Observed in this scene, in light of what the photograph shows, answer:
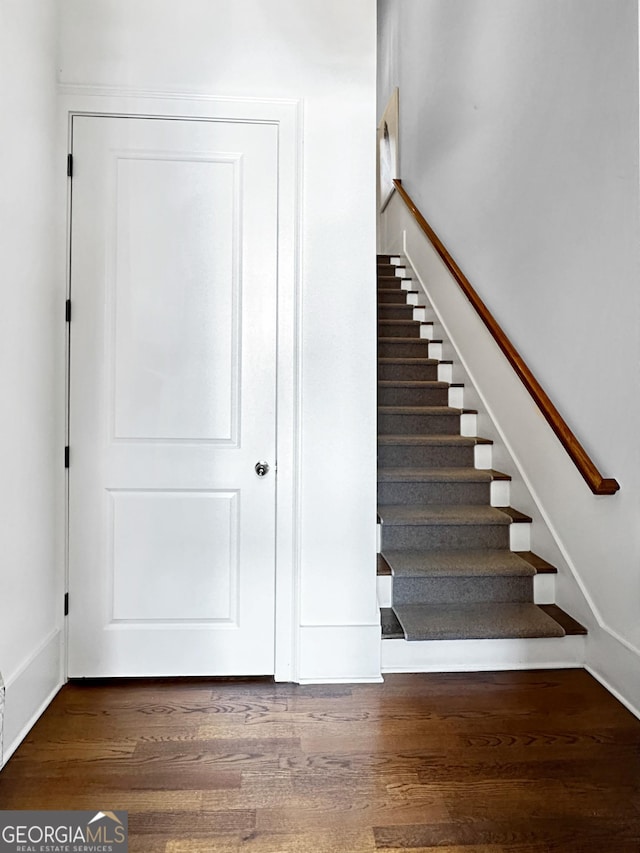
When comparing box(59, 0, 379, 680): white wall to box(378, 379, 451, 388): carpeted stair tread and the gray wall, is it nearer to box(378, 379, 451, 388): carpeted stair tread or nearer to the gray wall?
the gray wall

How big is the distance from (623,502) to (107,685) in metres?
2.09

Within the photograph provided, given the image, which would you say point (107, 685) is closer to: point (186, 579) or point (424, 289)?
point (186, 579)

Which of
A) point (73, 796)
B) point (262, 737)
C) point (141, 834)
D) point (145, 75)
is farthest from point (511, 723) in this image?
point (145, 75)

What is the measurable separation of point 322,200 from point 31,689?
2050 millimetres

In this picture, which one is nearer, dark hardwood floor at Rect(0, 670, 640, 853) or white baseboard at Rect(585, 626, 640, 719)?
dark hardwood floor at Rect(0, 670, 640, 853)

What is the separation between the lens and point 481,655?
7.45ft

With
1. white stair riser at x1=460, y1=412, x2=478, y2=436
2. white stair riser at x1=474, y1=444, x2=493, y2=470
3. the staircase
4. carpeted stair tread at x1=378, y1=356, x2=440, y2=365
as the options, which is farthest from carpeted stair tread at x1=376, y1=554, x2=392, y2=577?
carpeted stair tread at x1=378, y1=356, x2=440, y2=365

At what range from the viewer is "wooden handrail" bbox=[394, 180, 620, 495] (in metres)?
2.13

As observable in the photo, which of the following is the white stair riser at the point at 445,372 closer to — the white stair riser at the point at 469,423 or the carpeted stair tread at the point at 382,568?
the white stair riser at the point at 469,423

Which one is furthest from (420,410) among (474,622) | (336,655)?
(336,655)

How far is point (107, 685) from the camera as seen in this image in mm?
2137

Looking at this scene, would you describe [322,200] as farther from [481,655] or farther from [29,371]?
[481,655]

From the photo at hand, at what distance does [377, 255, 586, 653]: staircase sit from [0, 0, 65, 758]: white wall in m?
1.31

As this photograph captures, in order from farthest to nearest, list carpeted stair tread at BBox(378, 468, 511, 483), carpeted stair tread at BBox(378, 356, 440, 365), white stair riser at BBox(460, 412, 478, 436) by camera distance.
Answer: carpeted stair tread at BBox(378, 356, 440, 365)
white stair riser at BBox(460, 412, 478, 436)
carpeted stair tread at BBox(378, 468, 511, 483)
